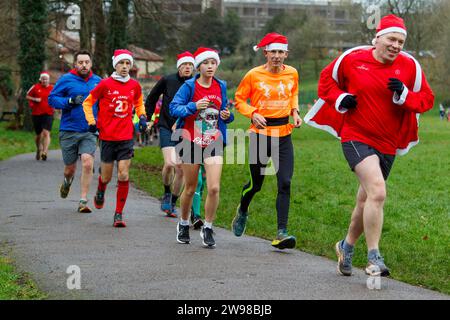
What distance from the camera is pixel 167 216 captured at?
12.9 m

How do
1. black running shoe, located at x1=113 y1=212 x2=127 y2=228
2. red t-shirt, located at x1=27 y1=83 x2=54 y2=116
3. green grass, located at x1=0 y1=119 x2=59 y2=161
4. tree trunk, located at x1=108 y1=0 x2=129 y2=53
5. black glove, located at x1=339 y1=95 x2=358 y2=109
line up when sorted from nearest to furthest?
black glove, located at x1=339 y1=95 x2=358 y2=109, black running shoe, located at x1=113 y1=212 x2=127 y2=228, red t-shirt, located at x1=27 y1=83 x2=54 y2=116, green grass, located at x1=0 y1=119 x2=59 y2=161, tree trunk, located at x1=108 y1=0 x2=129 y2=53

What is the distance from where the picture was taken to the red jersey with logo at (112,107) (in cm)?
1172

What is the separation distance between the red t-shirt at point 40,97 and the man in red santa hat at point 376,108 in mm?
15834

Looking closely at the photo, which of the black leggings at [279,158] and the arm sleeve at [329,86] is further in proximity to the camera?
the black leggings at [279,158]

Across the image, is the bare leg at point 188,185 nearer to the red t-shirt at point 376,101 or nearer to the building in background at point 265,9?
the red t-shirt at point 376,101

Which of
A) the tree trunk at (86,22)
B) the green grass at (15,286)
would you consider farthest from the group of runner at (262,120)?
the tree trunk at (86,22)

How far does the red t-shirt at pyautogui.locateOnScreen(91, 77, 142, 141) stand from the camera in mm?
11719

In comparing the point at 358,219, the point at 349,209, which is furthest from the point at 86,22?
Answer: the point at 358,219

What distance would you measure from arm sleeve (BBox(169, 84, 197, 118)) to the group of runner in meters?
0.01

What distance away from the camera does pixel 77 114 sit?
13.2m

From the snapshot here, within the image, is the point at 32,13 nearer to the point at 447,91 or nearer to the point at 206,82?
the point at 206,82

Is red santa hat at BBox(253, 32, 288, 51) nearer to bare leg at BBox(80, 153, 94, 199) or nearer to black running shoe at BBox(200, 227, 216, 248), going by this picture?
black running shoe at BBox(200, 227, 216, 248)

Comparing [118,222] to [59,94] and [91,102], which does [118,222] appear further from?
[59,94]

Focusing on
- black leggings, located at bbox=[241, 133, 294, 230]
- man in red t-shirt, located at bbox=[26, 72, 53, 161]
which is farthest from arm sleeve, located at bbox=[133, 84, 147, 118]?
man in red t-shirt, located at bbox=[26, 72, 53, 161]
